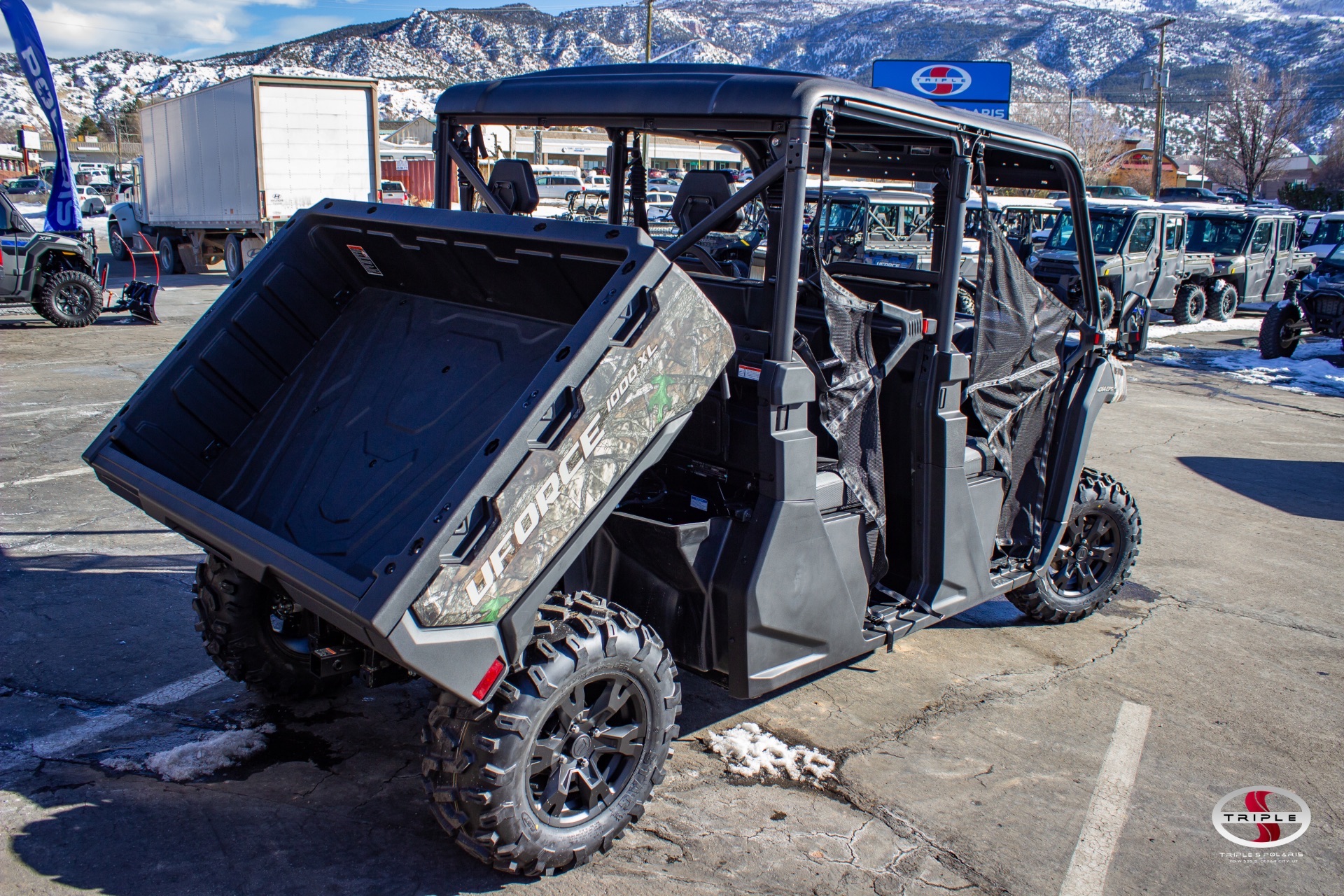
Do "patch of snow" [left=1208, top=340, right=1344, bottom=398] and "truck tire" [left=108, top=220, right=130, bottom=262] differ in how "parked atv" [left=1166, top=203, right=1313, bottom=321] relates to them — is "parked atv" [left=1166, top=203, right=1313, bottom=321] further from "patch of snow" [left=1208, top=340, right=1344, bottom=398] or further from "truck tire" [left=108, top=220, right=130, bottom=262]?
"truck tire" [left=108, top=220, right=130, bottom=262]

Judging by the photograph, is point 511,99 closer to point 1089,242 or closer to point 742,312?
point 742,312

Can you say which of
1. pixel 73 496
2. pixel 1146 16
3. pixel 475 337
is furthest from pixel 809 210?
pixel 1146 16

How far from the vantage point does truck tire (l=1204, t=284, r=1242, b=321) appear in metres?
18.6

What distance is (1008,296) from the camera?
4176 millimetres

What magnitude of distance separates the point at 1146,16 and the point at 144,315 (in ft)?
706

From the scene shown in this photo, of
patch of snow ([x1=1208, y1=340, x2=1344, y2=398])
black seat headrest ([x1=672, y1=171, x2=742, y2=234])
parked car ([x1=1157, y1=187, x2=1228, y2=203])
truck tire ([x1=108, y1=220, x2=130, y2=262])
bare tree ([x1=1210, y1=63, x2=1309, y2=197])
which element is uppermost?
bare tree ([x1=1210, y1=63, x2=1309, y2=197])

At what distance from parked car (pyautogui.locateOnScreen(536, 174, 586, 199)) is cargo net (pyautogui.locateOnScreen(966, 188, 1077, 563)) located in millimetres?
41193

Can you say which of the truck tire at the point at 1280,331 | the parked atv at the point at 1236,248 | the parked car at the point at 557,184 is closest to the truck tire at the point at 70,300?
the truck tire at the point at 1280,331

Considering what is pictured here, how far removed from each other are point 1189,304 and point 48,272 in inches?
737

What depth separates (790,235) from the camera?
10.2ft

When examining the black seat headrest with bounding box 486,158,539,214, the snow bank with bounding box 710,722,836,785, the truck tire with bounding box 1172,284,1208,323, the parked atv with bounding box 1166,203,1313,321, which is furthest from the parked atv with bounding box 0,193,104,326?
the parked atv with bounding box 1166,203,1313,321

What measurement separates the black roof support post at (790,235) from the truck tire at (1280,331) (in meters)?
14.2

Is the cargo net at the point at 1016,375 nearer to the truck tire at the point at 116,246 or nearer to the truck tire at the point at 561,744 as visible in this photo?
the truck tire at the point at 561,744

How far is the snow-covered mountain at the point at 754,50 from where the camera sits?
149250 mm
